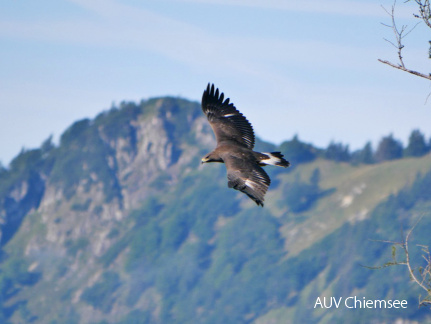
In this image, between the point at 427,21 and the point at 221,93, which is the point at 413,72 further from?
the point at 221,93

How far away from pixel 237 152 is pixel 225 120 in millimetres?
2893

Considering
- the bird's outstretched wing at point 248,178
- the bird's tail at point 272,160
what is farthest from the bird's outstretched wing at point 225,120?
the bird's outstretched wing at point 248,178

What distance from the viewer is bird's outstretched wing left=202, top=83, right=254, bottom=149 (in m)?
22.6

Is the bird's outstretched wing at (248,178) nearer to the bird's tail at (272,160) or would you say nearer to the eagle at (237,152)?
the eagle at (237,152)

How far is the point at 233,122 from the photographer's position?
910 inches

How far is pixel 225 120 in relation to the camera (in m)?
23.3

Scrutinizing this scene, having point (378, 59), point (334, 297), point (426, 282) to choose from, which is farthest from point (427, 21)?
point (334, 297)

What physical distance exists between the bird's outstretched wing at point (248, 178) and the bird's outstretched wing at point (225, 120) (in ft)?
9.05

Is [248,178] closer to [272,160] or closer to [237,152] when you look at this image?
[272,160]

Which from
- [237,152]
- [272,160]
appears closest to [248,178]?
[272,160]

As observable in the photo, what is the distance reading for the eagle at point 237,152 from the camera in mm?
17859

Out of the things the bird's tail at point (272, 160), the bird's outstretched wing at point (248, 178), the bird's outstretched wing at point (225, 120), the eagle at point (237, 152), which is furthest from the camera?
the bird's outstretched wing at point (225, 120)

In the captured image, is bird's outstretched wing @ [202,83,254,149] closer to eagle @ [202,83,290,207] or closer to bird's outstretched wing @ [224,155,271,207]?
eagle @ [202,83,290,207]

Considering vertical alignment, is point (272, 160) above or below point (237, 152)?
below
